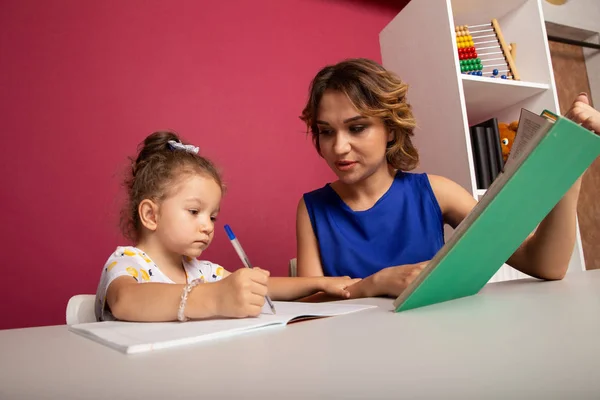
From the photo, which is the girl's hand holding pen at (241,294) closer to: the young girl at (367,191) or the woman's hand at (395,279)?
the woman's hand at (395,279)

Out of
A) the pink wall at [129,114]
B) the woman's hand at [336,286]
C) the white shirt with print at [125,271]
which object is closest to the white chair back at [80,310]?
the white shirt with print at [125,271]

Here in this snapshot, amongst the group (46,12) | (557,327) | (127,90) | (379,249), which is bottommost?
(557,327)

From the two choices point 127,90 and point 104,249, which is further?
point 127,90

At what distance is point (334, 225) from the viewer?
135 centimetres

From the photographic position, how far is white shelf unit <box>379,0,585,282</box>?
5.72 ft

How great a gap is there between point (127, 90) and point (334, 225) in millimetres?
1291

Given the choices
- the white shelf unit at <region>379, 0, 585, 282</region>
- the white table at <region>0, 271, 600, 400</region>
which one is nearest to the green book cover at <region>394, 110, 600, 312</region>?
the white table at <region>0, 271, 600, 400</region>

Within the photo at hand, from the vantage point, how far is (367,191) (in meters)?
1.38

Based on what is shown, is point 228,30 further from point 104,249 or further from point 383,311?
point 383,311

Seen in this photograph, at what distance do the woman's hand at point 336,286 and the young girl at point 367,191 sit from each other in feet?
0.90

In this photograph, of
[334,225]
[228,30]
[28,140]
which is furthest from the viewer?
[228,30]

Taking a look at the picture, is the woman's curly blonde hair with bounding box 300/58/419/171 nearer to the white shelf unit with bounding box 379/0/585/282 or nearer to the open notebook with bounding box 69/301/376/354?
the white shelf unit with bounding box 379/0/585/282

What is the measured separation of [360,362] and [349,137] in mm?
967

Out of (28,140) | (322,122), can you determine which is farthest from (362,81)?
(28,140)
